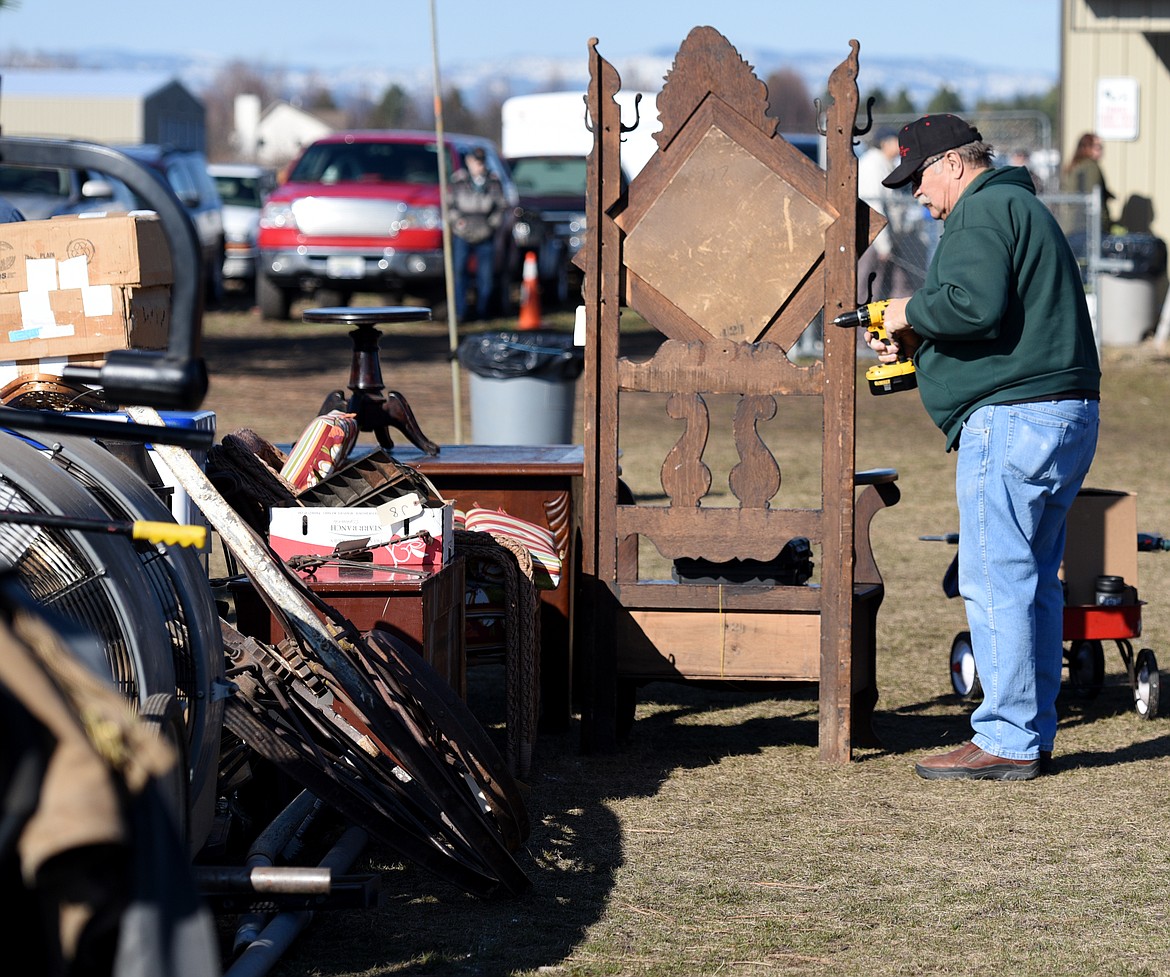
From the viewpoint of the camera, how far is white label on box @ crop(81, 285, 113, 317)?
484 cm

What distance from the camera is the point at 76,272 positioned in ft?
15.9

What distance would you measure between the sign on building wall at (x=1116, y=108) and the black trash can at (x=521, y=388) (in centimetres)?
1121

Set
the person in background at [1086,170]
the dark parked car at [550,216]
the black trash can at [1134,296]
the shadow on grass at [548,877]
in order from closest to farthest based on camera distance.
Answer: the shadow on grass at [548,877] → the person in background at [1086,170] → the black trash can at [1134,296] → the dark parked car at [550,216]

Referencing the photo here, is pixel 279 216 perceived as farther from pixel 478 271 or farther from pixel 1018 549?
pixel 1018 549

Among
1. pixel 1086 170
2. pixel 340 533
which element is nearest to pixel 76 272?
pixel 340 533

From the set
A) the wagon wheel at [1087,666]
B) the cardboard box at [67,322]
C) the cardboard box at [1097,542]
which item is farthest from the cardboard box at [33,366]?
the wagon wheel at [1087,666]

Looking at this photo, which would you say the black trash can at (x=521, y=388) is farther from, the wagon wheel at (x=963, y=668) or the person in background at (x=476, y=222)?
the person in background at (x=476, y=222)

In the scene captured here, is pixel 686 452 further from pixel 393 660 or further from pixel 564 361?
pixel 564 361

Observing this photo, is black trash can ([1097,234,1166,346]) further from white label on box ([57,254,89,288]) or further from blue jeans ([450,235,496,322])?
white label on box ([57,254,89,288])

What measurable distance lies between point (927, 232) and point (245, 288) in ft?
39.5

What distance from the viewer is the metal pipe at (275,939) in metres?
3.43

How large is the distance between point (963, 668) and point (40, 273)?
3.53m

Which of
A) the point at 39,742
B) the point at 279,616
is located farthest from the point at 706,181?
the point at 39,742

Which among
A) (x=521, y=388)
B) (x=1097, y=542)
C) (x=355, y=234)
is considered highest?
(x=355, y=234)
